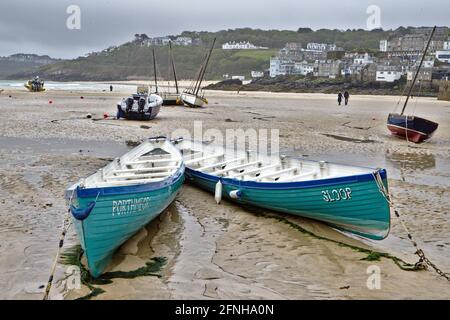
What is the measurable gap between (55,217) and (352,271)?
19.7 feet

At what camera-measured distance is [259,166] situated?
1245 cm

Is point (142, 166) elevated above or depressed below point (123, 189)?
below

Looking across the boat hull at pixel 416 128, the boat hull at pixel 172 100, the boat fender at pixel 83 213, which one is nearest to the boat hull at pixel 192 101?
the boat hull at pixel 172 100

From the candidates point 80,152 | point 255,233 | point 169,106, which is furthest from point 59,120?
point 255,233

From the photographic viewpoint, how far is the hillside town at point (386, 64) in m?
89.1

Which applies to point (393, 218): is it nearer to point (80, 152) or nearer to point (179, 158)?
point (179, 158)

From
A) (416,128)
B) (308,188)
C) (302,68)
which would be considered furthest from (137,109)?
(302,68)

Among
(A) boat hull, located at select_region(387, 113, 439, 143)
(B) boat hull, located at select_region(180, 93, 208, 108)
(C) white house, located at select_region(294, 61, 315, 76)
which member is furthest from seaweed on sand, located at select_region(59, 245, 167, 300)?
(C) white house, located at select_region(294, 61, 315, 76)

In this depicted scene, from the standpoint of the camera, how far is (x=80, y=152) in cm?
1711

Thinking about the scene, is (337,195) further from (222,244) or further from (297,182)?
(222,244)

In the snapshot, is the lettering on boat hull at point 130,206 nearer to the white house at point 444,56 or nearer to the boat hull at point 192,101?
the boat hull at point 192,101

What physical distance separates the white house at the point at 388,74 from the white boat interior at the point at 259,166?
8642 cm

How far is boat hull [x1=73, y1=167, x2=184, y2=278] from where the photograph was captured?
6.34 meters

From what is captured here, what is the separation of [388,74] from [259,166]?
90578 mm
